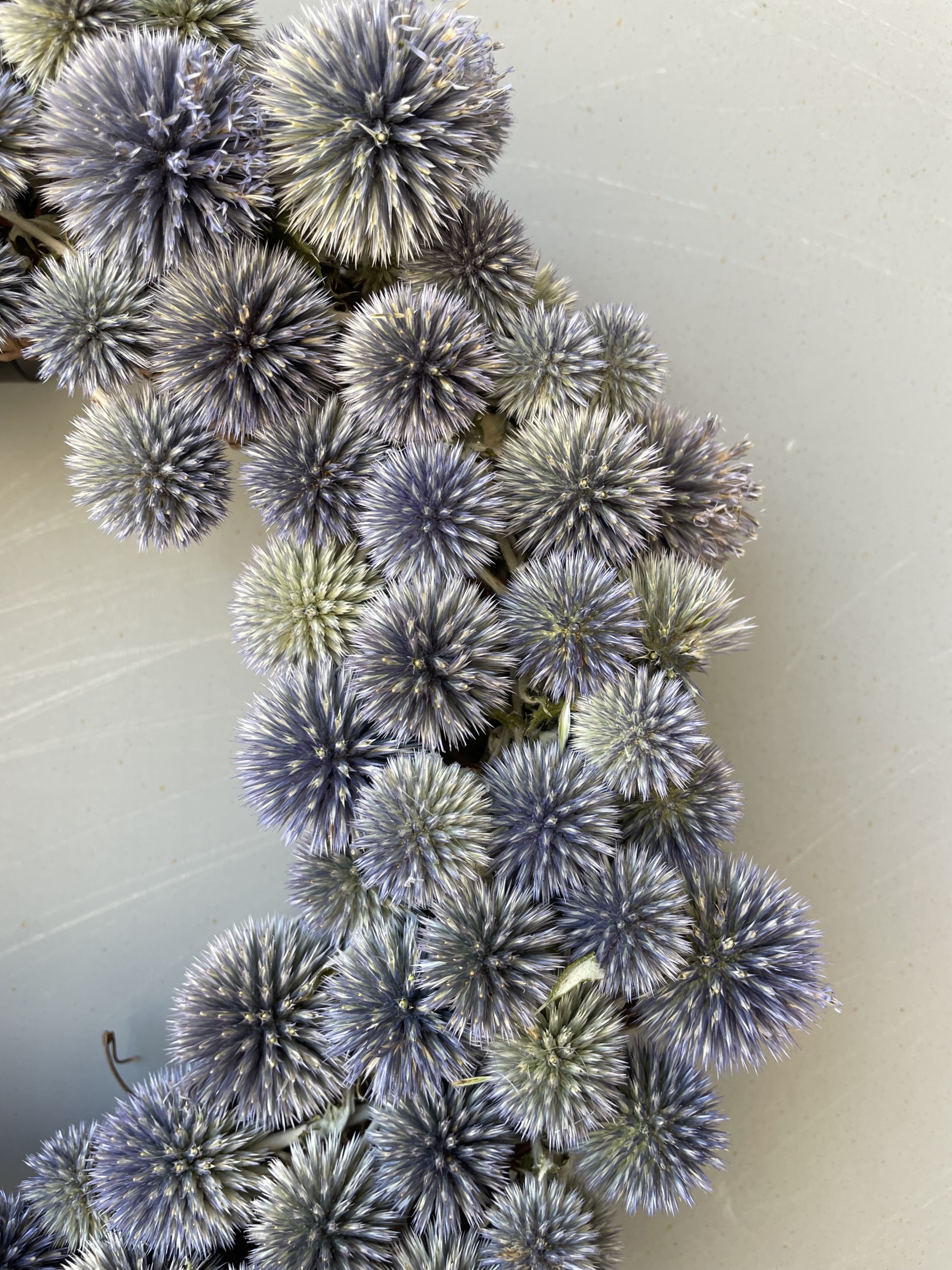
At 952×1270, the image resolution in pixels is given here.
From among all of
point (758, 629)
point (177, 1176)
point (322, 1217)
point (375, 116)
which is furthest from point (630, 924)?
point (375, 116)

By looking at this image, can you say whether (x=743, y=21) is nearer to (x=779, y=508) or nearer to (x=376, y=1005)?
(x=779, y=508)

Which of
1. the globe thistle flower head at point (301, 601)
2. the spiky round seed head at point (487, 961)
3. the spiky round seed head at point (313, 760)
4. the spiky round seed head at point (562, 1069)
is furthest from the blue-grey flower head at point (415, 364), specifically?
the spiky round seed head at point (562, 1069)

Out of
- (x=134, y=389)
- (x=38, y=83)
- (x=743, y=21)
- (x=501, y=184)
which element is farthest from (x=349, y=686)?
(x=743, y=21)

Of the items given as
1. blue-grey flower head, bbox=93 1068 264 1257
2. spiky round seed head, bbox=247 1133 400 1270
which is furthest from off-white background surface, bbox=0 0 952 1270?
spiky round seed head, bbox=247 1133 400 1270

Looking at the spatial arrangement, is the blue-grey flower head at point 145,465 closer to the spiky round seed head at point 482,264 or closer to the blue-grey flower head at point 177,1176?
the spiky round seed head at point 482,264

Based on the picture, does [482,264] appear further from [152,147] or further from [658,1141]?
[658,1141]
